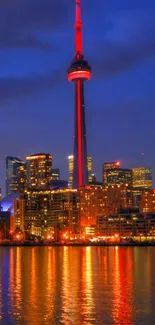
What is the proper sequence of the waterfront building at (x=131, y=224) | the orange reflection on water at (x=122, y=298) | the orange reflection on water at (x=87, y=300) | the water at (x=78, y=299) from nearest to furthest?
Result: the orange reflection on water at (x=122, y=298) < the water at (x=78, y=299) < the orange reflection on water at (x=87, y=300) < the waterfront building at (x=131, y=224)

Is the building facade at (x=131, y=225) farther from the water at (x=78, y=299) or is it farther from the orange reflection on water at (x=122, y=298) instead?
the water at (x=78, y=299)

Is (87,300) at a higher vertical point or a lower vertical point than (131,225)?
lower

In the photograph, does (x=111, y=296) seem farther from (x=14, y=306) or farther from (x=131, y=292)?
(x=14, y=306)

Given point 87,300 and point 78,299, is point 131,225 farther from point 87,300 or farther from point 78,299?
point 87,300

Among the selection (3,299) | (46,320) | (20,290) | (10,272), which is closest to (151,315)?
(46,320)

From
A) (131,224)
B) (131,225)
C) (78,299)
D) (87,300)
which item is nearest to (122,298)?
(87,300)

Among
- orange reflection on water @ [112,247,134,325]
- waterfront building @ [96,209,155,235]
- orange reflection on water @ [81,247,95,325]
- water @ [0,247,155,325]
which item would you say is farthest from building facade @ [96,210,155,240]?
orange reflection on water @ [81,247,95,325]

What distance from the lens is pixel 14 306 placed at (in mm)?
38844

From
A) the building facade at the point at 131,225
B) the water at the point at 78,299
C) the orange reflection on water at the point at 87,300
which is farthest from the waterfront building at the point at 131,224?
the orange reflection on water at the point at 87,300

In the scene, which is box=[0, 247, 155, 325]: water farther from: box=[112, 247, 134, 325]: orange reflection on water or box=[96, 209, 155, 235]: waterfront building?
box=[96, 209, 155, 235]: waterfront building

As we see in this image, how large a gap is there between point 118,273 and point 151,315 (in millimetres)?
28165

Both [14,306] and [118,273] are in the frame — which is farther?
[118,273]

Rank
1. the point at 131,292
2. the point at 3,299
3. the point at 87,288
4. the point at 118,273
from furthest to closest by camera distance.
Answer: the point at 118,273 < the point at 87,288 < the point at 131,292 < the point at 3,299

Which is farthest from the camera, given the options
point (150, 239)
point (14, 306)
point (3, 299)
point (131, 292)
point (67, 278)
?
point (150, 239)
